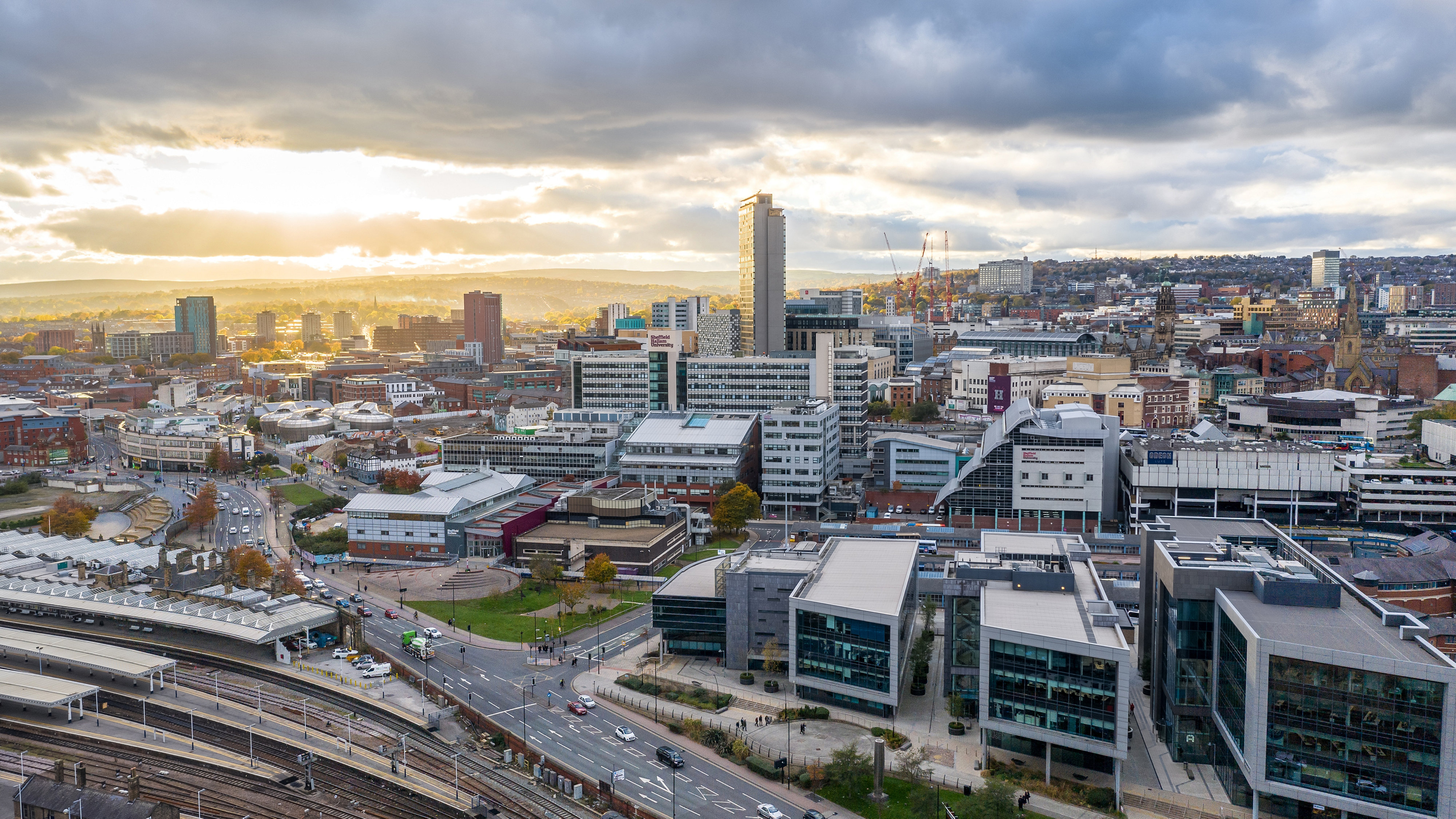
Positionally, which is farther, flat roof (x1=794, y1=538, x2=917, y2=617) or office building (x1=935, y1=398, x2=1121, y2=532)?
office building (x1=935, y1=398, x2=1121, y2=532)

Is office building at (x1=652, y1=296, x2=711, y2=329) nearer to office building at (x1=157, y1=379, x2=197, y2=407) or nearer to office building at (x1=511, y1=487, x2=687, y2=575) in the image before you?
office building at (x1=157, y1=379, x2=197, y2=407)

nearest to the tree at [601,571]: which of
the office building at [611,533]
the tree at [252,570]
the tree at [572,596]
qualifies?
the tree at [572,596]

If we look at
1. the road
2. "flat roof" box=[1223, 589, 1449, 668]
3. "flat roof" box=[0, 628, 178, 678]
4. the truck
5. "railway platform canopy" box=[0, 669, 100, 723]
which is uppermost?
"flat roof" box=[1223, 589, 1449, 668]

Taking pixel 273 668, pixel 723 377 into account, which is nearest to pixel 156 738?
pixel 273 668

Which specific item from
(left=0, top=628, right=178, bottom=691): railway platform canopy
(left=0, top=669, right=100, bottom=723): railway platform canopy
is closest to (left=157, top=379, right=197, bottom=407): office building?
(left=0, top=628, right=178, bottom=691): railway platform canopy

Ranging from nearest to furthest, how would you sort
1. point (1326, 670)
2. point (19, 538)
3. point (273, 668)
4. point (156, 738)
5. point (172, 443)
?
1. point (1326, 670)
2. point (156, 738)
3. point (273, 668)
4. point (19, 538)
5. point (172, 443)

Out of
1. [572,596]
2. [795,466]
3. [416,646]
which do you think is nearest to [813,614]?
[572,596]

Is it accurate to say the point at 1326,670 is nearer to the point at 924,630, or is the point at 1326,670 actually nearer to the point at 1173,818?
the point at 1173,818
